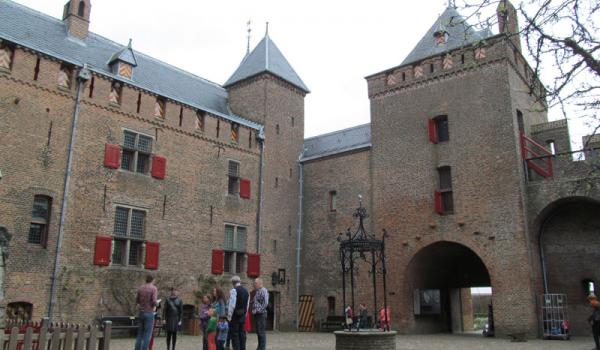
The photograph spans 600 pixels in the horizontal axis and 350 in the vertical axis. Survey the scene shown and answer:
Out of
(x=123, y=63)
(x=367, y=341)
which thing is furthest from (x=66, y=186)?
(x=367, y=341)

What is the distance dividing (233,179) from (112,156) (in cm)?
567

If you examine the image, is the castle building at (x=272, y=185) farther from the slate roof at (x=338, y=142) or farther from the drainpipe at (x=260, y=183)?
the slate roof at (x=338, y=142)

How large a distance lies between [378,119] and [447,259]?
265 inches

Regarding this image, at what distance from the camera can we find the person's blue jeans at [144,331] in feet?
29.9

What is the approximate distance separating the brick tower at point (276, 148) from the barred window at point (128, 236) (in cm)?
569

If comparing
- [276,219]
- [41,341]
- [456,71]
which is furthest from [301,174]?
[41,341]

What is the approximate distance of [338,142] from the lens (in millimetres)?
25266

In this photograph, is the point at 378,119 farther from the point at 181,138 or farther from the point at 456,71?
the point at 181,138

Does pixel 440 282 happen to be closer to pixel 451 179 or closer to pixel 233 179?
pixel 451 179

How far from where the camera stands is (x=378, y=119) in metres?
22.7

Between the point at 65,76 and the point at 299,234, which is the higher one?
the point at 65,76

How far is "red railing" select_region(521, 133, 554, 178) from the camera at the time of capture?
60.8 feet

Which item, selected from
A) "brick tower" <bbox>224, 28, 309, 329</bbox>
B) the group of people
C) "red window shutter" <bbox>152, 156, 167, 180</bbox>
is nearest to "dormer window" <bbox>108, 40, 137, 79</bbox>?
"red window shutter" <bbox>152, 156, 167, 180</bbox>

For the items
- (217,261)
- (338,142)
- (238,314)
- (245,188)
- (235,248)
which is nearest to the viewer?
(238,314)
